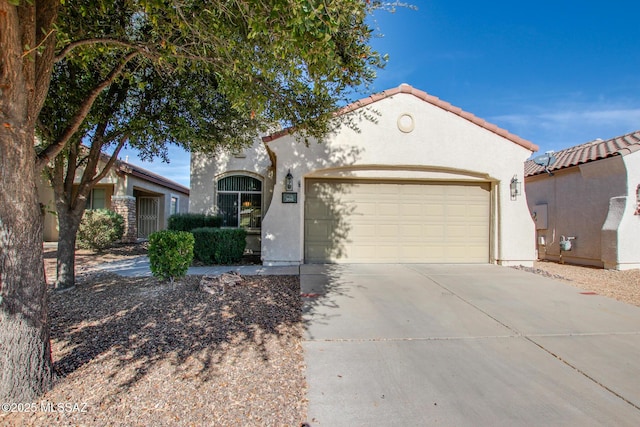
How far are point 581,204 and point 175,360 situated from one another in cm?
1113

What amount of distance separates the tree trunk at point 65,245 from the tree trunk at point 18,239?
3774 millimetres

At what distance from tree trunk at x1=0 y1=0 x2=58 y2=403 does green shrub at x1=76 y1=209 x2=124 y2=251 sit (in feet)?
34.8

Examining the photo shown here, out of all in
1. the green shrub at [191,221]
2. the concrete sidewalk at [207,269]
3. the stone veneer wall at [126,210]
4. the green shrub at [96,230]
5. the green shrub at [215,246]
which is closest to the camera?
the concrete sidewalk at [207,269]

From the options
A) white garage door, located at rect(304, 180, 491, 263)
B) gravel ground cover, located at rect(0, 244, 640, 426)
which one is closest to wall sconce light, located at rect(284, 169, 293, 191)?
white garage door, located at rect(304, 180, 491, 263)

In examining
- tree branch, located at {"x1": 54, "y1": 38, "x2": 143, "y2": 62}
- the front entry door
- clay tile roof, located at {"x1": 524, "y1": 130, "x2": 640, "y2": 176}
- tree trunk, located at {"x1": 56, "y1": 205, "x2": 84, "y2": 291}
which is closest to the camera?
tree branch, located at {"x1": 54, "y1": 38, "x2": 143, "y2": 62}

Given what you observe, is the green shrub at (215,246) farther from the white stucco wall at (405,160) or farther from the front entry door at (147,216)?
the front entry door at (147,216)

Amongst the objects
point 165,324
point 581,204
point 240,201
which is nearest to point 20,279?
point 165,324

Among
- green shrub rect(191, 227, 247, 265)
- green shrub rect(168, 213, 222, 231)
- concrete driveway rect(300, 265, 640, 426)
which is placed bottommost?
concrete driveway rect(300, 265, 640, 426)

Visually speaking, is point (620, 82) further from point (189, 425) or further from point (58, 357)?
point (58, 357)

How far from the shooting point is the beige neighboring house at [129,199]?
13688 mm

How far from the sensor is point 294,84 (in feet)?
16.3

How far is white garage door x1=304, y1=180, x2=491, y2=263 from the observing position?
8.71m

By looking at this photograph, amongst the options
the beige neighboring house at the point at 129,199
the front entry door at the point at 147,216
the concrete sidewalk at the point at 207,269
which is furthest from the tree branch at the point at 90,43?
the front entry door at the point at 147,216

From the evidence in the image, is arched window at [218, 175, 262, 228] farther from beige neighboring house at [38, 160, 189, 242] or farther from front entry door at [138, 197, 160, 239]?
front entry door at [138, 197, 160, 239]
